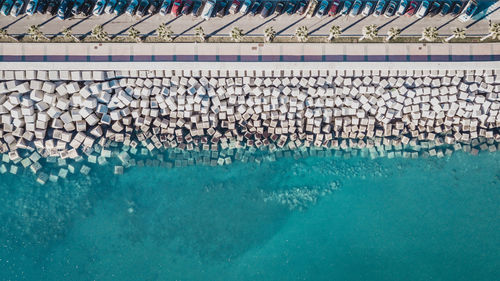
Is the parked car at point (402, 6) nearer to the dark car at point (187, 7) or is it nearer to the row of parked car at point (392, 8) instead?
the row of parked car at point (392, 8)

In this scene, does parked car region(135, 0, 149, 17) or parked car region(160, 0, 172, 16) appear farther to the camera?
parked car region(160, 0, 172, 16)

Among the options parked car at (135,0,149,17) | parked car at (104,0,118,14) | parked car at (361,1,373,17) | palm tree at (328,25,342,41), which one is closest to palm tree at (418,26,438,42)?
parked car at (361,1,373,17)

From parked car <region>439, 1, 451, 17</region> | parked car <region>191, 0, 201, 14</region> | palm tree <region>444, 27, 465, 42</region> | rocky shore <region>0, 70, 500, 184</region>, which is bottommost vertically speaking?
rocky shore <region>0, 70, 500, 184</region>

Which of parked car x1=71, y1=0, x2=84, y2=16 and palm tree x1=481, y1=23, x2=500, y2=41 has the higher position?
parked car x1=71, y1=0, x2=84, y2=16

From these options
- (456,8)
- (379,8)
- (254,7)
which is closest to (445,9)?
(456,8)

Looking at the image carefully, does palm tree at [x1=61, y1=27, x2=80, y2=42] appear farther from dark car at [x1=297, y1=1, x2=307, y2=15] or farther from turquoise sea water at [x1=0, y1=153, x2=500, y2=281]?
dark car at [x1=297, y1=1, x2=307, y2=15]

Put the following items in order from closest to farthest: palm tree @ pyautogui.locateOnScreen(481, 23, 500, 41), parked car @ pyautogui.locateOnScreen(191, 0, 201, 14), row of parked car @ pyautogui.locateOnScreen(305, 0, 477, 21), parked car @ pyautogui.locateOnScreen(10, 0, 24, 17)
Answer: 1. palm tree @ pyautogui.locateOnScreen(481, 23, 500, 41)
2. parked car @ pyautogui.locateOnScreen(10, 0, 24, 17)
3. row of parked car @ pyautogui.locateOnScreen(305, 0, 477, 21)
4. parked car @ pyautogui.locateOnScreen(191, 0, 201, 14)

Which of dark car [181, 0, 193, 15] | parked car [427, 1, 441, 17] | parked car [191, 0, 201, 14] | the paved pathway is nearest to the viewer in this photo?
the paved pathway

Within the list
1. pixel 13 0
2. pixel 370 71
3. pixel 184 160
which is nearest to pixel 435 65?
pixel 370 71
